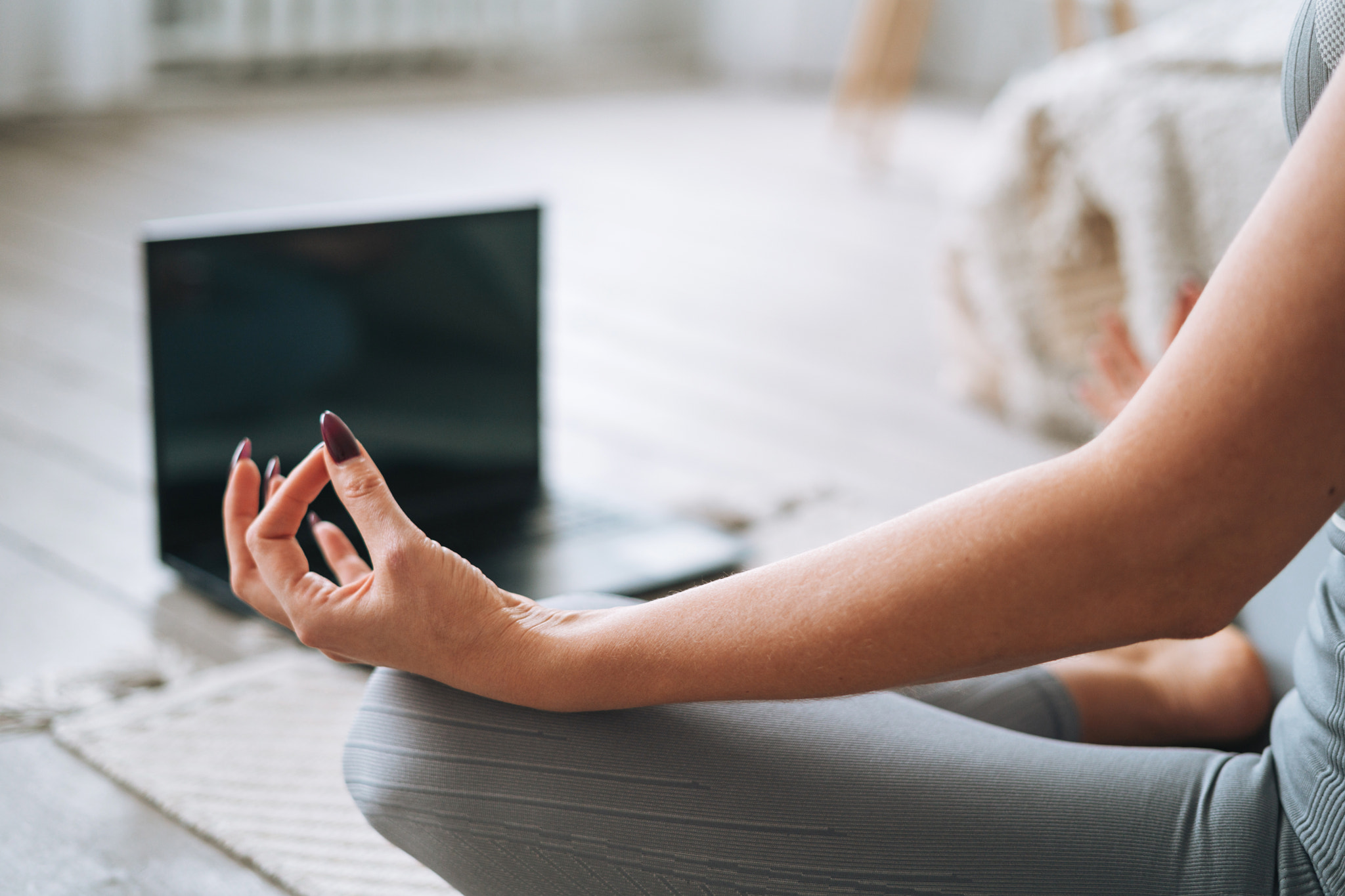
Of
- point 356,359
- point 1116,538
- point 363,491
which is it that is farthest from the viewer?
point 356,359

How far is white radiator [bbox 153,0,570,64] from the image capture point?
12.1ft

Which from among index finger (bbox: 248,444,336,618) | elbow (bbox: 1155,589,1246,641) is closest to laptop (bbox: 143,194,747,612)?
index finger (bbox: 248,444,336,618)

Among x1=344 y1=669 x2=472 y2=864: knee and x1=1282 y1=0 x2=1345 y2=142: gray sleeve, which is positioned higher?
x1=1282 y1=0 x2=1345 y2=142: gray sleeve

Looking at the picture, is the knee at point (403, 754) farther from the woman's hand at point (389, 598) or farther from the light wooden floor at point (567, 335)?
the light wooden floor at point (567, 335)

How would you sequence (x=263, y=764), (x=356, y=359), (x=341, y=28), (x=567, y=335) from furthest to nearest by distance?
(x=341, y=28) < (x=567, y=335) < (x=356, y=359) < (x=263, y=764)

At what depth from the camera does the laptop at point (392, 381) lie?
3.73 feet

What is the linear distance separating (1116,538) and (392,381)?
0.90m

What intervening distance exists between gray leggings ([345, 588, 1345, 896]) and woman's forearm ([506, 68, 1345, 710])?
5 cm

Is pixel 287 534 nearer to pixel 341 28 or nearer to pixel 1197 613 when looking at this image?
pixel 1197 613

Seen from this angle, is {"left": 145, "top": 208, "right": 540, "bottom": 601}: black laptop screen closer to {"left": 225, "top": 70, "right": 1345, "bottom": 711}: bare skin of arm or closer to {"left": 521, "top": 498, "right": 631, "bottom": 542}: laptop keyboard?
{"left": 521, "top": 498, "right": 631, "bottom": 542}: laptop keyboard

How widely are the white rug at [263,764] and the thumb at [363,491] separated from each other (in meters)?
0.40

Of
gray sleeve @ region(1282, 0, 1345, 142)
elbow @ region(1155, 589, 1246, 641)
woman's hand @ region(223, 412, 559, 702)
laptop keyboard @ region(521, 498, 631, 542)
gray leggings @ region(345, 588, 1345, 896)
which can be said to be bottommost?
laptop keyboard @ region(521, 498, 631, 542)

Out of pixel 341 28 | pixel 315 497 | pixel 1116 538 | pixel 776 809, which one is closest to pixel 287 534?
pixel 315 497

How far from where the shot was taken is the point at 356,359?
121 cm
